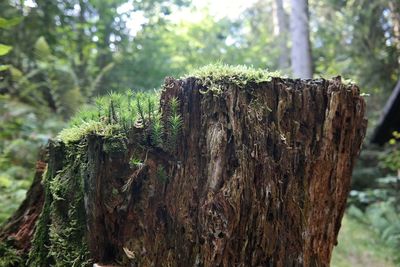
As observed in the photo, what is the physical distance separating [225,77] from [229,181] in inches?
21.7

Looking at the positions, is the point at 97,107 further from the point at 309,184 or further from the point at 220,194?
the point at 309,184

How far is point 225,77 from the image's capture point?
1.84 meters

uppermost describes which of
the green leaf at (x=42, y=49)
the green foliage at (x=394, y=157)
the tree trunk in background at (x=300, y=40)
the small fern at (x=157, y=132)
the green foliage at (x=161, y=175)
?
the tree trunk in background at (x=300, y=40)

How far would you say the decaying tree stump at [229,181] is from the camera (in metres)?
1.78

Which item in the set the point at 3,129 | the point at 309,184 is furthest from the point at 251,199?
the point at 3,129

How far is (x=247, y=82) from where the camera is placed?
1840 mm

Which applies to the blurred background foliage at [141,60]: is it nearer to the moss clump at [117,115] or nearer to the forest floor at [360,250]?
the forest floor at [360,250]

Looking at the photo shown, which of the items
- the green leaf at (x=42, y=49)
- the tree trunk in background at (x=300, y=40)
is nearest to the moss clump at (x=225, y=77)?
the green leaf at (x=42, y=49)

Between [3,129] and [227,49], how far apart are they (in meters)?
5.59

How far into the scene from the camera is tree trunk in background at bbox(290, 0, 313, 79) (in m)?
6.91

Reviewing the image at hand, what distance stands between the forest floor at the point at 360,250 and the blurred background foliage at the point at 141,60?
1.0 inches

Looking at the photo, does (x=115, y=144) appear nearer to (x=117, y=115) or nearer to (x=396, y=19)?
(x=117, y=115)

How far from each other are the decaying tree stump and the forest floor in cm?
406

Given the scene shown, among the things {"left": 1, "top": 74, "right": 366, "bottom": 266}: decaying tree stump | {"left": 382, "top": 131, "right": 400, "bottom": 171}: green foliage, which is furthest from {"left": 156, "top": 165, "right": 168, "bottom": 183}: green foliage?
{"left": 382, "top": 131, "right": 400, "bottom": 171}: green foliage
